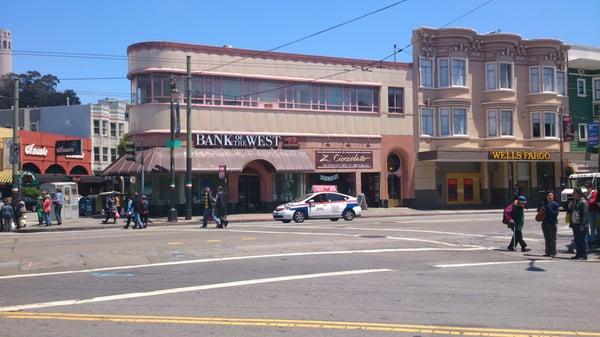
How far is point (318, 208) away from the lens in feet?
95.0

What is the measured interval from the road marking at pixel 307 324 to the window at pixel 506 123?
3998 centimetres

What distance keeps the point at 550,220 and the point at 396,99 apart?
93.9ft

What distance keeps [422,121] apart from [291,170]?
11688 mm

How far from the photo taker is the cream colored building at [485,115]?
143 ft

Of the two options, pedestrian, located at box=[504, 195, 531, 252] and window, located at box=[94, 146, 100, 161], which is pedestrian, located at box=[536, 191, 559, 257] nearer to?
pedestrian, located at box=[504, 195, 531, 252]

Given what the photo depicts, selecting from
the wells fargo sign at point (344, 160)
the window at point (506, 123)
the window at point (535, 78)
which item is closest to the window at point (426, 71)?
the window at point (506, 123)

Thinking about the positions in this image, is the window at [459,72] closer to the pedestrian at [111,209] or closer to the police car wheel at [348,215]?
the police car wheel at [348,215]

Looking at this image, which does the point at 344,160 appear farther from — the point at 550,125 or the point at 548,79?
the point at 548,79

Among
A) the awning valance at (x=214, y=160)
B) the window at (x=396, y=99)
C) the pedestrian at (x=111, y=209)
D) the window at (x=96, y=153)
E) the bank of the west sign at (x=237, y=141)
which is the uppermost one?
the window at (x=396, y=99)

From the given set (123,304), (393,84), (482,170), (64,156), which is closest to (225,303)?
(123,304)

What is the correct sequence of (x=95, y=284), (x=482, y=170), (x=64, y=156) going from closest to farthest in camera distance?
(x=95, y=284) < (x=482, y=170) < (x=64, y=156)

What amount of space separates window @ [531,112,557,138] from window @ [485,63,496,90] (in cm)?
392

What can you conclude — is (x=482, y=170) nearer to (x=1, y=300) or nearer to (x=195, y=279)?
(x=195, y=279)

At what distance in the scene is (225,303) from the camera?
8914 mm
